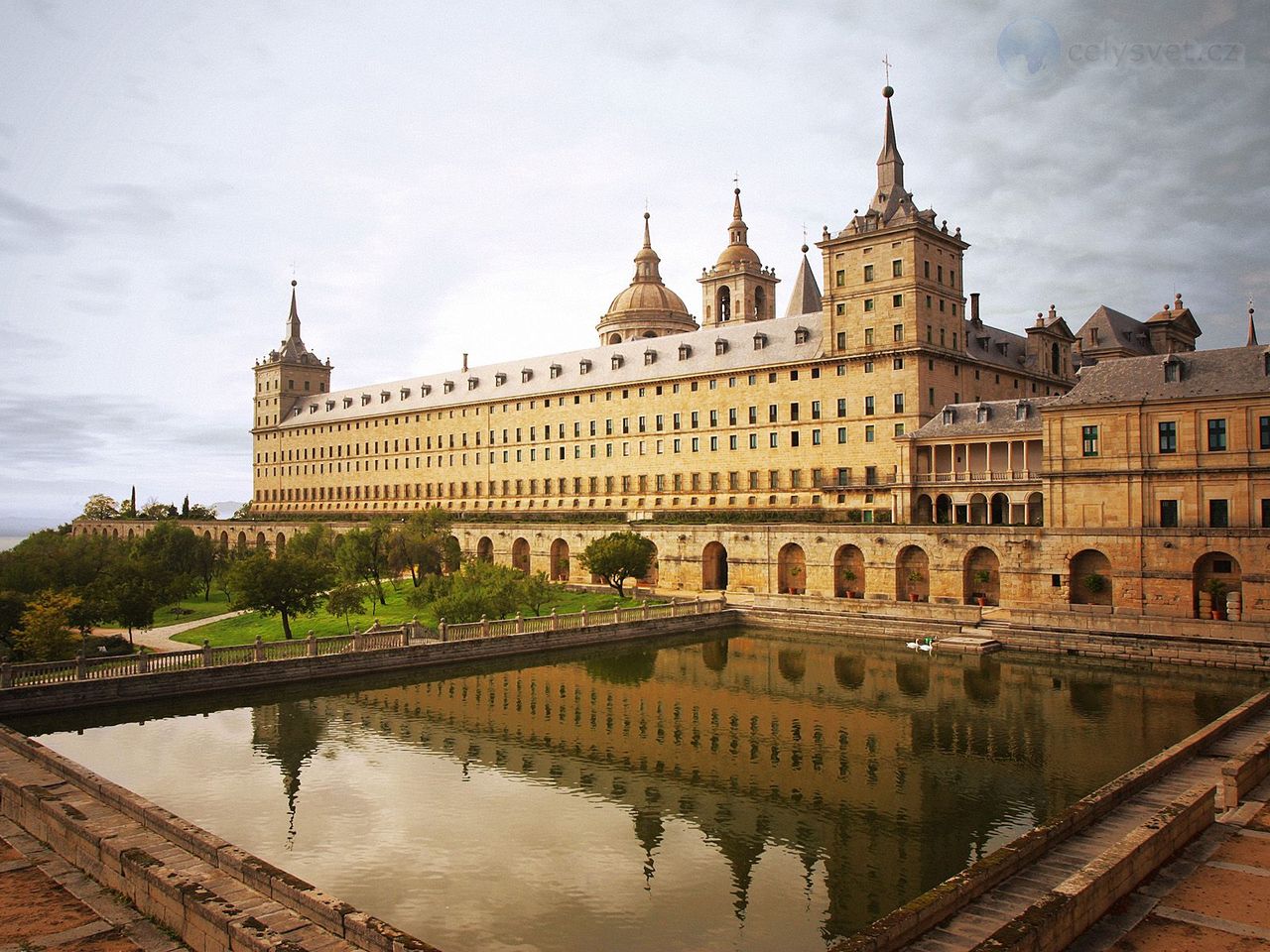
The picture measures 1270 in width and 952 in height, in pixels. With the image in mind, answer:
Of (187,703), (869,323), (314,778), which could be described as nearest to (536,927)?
(314,778)

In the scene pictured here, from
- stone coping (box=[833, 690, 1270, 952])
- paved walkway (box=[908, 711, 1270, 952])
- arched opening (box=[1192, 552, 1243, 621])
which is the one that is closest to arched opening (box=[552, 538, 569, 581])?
arched opening (box=[1192, 552, 1243, 621])

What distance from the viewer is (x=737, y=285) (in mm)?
92562

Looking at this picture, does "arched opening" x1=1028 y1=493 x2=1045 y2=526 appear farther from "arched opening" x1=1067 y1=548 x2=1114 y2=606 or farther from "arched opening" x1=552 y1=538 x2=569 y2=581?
"arched opening" x1=552 y1=538 x2=569 y2=581

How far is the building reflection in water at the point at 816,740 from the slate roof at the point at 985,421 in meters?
15.5

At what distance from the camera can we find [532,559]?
67.4m

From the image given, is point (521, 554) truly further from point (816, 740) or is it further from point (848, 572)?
point (816, 740)

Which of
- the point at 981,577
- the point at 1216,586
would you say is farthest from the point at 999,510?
the point at 1216,586

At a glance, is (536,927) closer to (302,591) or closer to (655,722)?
(655,722)

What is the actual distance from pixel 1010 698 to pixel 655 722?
1251cm

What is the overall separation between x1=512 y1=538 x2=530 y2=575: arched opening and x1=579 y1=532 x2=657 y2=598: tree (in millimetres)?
14189

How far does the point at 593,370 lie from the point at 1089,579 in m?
45.5

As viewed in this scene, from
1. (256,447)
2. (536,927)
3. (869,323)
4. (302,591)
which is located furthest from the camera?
(256,447)

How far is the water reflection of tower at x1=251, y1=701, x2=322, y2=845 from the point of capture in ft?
74.4

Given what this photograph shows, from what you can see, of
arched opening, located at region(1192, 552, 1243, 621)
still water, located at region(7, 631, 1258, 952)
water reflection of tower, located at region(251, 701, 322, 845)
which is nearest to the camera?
still water, located at region(7, 631, 1258, 952)
